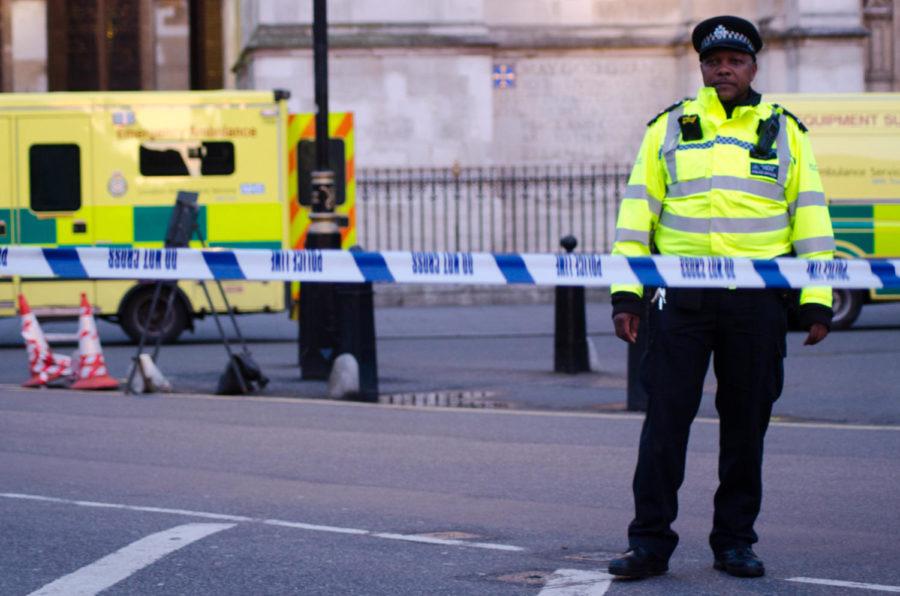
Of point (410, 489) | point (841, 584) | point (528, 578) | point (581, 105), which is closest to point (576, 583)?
point (528, 578)

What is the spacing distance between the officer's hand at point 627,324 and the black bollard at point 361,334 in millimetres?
6820

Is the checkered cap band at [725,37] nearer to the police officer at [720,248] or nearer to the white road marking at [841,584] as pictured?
the police officer at [720,248]

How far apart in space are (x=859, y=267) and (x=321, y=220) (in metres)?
6.68

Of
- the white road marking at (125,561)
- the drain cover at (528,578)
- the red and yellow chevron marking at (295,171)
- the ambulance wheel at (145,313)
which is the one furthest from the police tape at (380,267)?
the ambulance wheel at (145,313)

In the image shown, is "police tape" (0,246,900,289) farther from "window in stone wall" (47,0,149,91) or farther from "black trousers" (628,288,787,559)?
"window in stone wall" (47,0,149,91)

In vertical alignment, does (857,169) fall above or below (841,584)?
above

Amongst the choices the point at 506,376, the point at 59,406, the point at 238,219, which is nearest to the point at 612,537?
the point at 59,406

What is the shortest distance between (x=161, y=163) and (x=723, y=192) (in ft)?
Answer: 44.1

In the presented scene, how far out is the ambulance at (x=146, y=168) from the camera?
18.7m

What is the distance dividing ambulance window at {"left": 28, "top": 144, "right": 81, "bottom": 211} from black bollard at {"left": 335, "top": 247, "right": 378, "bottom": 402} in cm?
654

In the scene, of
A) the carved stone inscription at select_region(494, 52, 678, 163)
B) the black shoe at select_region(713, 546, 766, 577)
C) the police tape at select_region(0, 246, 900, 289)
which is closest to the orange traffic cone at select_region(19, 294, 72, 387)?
the police tape at select_region(0, 246, 900, 289)

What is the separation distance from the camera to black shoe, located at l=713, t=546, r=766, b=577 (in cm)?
616

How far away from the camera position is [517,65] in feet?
88.3

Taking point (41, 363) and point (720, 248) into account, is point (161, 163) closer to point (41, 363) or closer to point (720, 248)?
point (41, 363)
